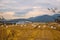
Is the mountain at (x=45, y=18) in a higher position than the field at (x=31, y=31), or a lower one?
higher

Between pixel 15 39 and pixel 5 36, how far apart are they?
0.43 m

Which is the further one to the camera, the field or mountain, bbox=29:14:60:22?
mountain, bbox=29:14:60:22

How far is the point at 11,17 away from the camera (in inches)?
237

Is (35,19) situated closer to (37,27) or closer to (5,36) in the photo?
(37,27)

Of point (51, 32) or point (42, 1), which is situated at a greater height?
point (42, 1)

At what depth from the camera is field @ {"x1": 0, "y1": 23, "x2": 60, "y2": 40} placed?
5.46m

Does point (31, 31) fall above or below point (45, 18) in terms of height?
below

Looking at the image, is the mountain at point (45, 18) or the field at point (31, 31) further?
the mountain at point (45, 18)

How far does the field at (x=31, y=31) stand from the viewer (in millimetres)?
5457

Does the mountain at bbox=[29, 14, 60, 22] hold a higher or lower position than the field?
higher

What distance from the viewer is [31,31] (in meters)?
5.61

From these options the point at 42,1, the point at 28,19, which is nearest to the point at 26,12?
the point at 28,19

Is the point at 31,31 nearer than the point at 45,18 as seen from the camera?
Yes

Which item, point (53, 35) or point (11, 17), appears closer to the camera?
point (53, 35)
